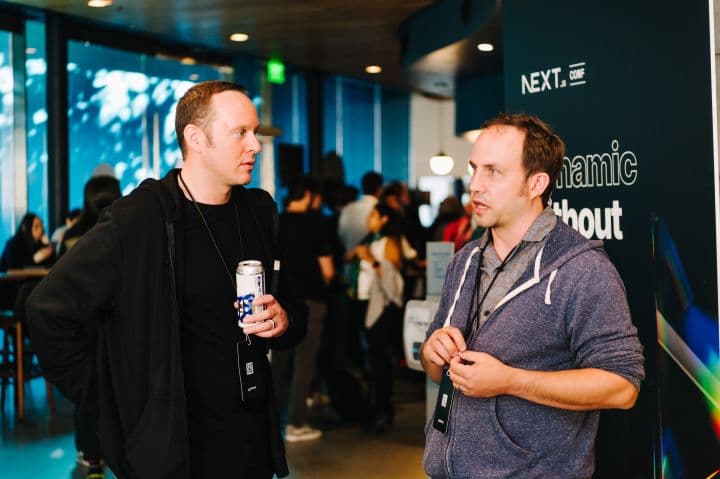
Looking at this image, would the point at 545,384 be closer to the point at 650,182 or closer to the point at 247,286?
the point at 247,286

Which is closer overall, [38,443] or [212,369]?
[212,369]

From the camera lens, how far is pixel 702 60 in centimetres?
239

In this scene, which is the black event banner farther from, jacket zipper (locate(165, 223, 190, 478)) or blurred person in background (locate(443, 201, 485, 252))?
blurred person in background (locate(443, 201, 485, 252))

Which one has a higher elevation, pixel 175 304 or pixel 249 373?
pixel 175 304

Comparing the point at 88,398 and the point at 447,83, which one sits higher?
the point at 447,83

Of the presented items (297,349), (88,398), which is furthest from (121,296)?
(297,349)

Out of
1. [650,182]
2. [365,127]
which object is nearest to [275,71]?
[365,127]

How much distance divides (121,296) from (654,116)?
164cm

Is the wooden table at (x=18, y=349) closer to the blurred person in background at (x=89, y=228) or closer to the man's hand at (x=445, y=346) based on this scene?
the blurred person in background at (x=89, y=228)

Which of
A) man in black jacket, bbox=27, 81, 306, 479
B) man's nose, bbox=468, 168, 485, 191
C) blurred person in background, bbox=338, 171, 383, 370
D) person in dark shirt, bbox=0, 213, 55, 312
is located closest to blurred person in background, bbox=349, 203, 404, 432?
blurred person in background, bbox=338, 171, 383, 370

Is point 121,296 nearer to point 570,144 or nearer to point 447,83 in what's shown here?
point 570,144

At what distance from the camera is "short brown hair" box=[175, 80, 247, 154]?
2.24 metres

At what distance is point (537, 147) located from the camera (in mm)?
1933

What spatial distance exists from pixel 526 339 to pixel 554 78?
148 cm
